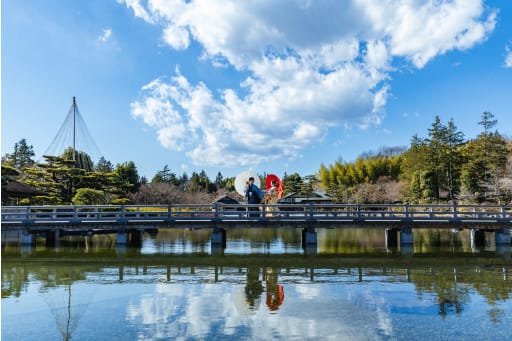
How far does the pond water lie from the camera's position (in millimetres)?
6402

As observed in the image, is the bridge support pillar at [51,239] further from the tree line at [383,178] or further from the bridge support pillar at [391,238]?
the bridge support pillar at [391,238]

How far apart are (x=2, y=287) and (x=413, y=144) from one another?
161 feet

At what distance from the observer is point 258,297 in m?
8.66

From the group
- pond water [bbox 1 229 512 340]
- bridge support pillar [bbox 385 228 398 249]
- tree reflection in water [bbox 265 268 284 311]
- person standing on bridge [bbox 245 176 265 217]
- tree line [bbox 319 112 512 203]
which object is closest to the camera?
pond water [bbox 1 229 512 340]

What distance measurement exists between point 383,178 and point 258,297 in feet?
174

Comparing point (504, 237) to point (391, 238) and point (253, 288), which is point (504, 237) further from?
point (253, 288)

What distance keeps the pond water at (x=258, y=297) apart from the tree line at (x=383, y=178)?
1487cm

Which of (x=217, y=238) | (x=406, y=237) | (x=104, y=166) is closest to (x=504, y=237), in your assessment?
(x=406, y=237)

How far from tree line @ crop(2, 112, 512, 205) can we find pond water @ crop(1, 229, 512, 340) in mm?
14869

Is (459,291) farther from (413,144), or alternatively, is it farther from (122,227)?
(413,144)

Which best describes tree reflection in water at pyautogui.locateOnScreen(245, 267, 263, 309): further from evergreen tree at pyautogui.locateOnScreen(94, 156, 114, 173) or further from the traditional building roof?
evergreen tree at pyautogui.locateOnScreen(94, 156, 114, 173)

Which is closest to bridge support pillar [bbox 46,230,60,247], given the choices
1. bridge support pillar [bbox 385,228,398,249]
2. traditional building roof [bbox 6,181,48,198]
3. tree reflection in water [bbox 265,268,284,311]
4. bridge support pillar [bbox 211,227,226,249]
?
traditional building roof [bbox 6,181,48,198]

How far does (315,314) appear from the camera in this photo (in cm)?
725

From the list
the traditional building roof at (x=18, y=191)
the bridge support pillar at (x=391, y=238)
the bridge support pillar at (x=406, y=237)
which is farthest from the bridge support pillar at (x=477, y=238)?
the traditional building roof at (x=18, y=191)
